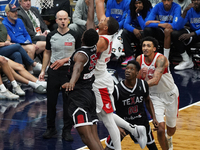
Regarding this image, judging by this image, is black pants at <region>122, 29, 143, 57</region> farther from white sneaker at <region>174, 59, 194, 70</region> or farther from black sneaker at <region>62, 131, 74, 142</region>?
black sneaker at <region>62, 131, 74, 142</region>

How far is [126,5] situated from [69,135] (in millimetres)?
5315

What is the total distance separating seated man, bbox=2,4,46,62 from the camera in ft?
25.6

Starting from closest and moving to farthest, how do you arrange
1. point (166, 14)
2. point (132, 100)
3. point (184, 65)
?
point (132, 100), point (166, 14), point (184, 65)

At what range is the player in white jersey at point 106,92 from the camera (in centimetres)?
414

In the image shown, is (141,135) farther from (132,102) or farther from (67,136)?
(67,136)

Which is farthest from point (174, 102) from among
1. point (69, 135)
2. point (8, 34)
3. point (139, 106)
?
point (8, 34)

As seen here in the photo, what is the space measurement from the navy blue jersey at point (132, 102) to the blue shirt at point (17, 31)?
4.25m

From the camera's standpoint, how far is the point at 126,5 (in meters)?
9.44

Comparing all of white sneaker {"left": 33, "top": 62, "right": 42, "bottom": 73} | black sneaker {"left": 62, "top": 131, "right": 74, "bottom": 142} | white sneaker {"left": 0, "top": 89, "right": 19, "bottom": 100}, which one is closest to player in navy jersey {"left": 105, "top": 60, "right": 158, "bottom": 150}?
black sneaker {"left": 62, "top": 131, "right": 74, "bottom": 142}

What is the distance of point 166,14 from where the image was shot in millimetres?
9055

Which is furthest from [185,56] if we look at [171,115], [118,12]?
[171,115]

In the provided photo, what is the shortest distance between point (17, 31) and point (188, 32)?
4054 mm

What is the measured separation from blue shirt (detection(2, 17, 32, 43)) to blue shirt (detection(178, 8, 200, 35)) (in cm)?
363

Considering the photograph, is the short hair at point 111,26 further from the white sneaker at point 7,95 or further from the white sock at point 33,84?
the white sock at point 33,84
